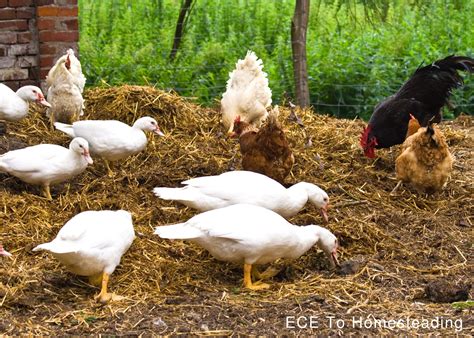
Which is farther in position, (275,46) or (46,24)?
(275,46)

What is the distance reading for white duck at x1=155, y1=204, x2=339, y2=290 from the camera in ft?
16.4

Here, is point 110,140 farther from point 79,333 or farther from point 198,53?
point 198,53

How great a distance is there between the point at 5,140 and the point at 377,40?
20.1 ft

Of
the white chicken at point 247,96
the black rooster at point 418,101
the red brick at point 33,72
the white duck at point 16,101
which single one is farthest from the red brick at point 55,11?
the black rooster at point 418,101

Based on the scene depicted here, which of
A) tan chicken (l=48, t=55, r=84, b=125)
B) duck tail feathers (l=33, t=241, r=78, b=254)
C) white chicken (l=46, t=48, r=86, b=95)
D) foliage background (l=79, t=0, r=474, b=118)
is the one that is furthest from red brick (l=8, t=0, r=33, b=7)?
duck tail feathers (l=33, t=241, r=78, b=254)

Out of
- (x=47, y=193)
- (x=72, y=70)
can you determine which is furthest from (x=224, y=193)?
(x=72, y=70)

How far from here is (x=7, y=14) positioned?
327 inches

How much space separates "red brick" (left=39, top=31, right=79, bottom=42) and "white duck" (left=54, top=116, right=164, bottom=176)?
5.78 ft

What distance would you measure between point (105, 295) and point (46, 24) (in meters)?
4.21

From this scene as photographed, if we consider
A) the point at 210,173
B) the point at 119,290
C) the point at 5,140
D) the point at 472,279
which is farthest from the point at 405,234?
the point at 5,140

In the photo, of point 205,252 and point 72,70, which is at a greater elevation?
point 72,70

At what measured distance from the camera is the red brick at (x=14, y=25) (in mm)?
8305

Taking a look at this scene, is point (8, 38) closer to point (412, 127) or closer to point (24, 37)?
point (24, 37)

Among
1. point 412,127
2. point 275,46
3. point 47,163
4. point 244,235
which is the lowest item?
point 275,46
